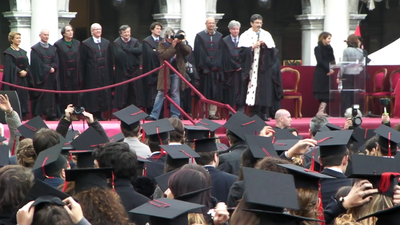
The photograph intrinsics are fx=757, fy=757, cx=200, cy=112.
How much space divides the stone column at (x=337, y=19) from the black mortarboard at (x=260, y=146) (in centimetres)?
1134

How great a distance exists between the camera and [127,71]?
11953mm

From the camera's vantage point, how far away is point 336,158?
469 centimetres

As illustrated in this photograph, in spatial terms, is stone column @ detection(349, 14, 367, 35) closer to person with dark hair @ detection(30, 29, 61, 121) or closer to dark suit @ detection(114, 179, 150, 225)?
person with dark hair @ detection(30, 29, 61, 121)

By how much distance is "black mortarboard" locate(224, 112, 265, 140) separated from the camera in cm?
612

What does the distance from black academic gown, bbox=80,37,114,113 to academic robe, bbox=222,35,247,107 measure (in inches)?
72.7

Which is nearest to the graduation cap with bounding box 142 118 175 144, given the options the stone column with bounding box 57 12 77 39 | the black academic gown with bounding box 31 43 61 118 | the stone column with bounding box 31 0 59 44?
the black academic gown with bounding box 31 43 61 118

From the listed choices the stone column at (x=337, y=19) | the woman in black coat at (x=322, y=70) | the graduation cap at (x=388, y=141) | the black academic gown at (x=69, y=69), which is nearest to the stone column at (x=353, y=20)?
the stone column at (x=337, y=19)

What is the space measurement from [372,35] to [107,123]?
13.1m

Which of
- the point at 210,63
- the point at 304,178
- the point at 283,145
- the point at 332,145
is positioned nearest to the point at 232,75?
the point at 210,63

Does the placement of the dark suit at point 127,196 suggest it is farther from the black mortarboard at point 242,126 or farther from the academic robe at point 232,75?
the academic robe at point 232,75

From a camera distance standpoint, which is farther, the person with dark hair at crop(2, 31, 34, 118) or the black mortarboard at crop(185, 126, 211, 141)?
the person with dark hair at crop(2, 31, 34, 118)

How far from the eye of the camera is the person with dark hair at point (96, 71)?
11.8 m

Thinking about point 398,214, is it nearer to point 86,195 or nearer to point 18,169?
point 86,195

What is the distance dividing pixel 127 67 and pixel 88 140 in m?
6.35
